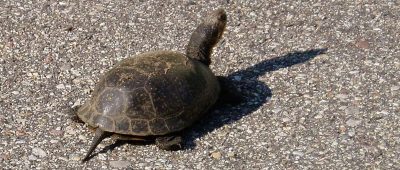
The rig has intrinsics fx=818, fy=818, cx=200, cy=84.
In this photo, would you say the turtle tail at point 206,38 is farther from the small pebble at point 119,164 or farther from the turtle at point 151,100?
the small pebble at point 119,164

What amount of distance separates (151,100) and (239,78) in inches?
44.5

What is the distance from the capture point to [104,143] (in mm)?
5410

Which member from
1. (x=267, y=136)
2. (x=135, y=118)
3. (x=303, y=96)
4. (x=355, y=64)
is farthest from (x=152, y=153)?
(x=355, y=64)

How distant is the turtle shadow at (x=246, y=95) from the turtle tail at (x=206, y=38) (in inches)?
11.5

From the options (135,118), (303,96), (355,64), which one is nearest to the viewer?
(135,118)

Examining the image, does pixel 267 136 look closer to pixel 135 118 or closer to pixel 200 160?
pixel 200 160

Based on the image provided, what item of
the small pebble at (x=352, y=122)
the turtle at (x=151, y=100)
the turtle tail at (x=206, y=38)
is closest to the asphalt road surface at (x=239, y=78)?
the small pebble at (x=352, y=122)

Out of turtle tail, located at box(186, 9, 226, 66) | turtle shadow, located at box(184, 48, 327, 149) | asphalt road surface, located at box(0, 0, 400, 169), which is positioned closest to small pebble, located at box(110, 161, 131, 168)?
asphalt road surface, located at box(0, 0, 400, 169)

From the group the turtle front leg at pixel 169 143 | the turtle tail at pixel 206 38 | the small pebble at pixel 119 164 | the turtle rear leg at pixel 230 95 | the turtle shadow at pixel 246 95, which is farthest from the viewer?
the turtle tail at pixel 206 38

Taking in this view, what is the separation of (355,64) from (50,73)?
2348 mm

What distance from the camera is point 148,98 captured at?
5.27 meters

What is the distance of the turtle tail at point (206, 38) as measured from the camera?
6031 millimetres

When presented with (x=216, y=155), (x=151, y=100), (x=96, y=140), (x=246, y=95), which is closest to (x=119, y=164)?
(x=96, y=140)

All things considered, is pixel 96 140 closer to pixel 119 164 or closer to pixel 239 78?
pixel 119 164
